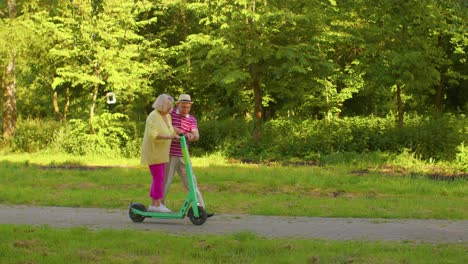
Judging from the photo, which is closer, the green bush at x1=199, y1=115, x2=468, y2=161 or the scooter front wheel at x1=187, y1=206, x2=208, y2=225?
the scooter front wheel at x1=187, y1=206, x2=208, y2=225

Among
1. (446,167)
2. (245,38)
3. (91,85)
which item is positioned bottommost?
(446,167)

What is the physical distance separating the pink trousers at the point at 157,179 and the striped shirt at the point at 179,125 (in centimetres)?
37

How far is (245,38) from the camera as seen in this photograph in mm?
25062

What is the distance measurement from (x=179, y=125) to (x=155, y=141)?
548 mm

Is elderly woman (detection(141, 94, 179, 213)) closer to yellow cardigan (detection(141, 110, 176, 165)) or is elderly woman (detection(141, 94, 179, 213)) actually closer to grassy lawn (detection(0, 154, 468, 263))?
yellow cardigan (detection(141, 110, 176, 165))

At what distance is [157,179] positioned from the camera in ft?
32.4

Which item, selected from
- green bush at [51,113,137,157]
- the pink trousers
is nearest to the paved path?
the pink trousers

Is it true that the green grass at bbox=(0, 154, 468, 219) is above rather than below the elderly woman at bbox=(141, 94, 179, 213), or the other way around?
below

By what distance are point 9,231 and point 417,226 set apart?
17.3 ft

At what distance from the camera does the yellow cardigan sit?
959 cm

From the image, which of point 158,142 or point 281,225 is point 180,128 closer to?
point 158,142

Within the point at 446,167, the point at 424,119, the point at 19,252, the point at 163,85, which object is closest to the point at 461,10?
the point at 19,252

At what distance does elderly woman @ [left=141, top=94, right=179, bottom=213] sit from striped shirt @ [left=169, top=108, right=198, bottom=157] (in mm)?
244

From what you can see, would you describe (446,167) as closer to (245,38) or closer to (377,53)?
(377,53)
